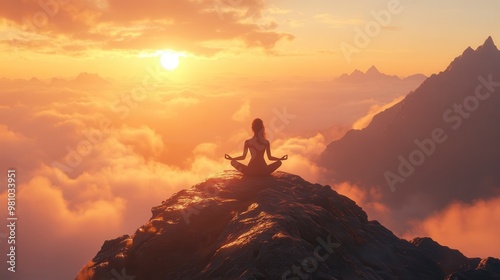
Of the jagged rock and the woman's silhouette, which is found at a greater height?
the woman's silhouette

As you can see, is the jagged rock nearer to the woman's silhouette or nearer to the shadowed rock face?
the shadowed rock face

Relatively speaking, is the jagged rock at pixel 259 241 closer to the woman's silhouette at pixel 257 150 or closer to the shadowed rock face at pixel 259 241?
the shadowed rock face at pixel 259 241

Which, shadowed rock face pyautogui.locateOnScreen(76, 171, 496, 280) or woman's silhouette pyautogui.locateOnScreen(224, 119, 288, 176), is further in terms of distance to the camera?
woman's silhouette pyautogui.locateOnScreen(224, 119, 288, 176)

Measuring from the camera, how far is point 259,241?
1134 cm

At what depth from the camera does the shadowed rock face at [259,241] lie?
11.0 metres

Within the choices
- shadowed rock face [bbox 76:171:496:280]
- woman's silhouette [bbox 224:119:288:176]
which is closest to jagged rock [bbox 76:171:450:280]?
shadowed rock face [bbox 76:171:496:280]

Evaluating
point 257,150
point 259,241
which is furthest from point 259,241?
point 257,150

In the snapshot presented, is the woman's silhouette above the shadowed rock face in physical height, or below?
above

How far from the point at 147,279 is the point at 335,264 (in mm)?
6735

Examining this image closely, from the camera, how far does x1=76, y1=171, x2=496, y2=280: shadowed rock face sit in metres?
11.0

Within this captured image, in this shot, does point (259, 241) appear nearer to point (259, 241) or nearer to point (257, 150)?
point (259, 241)

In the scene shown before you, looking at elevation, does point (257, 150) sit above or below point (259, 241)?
above

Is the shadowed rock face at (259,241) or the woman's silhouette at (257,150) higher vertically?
the woman's silhouette at (257,150)

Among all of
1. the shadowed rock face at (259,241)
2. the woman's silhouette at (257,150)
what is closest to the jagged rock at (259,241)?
the shadowed rock face at (259,241)
